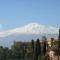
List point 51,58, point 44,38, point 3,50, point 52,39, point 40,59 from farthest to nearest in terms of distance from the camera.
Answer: point 52,39
point 44,38
point 3,50
point 40,59
point 51,58

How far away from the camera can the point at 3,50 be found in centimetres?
3027

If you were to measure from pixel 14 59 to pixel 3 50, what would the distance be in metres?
4.14

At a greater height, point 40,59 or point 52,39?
point 52,39

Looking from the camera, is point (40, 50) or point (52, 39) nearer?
point (40, 50)

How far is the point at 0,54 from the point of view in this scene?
2834cm

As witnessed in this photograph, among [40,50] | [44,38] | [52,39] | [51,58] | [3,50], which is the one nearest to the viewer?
[51,58]

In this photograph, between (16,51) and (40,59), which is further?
(16,51)

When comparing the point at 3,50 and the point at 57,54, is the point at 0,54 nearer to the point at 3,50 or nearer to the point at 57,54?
the point at 3,50

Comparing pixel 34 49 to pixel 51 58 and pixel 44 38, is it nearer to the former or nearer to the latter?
pixel 44 38

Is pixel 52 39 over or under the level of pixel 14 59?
over

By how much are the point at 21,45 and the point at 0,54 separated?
21.9ft

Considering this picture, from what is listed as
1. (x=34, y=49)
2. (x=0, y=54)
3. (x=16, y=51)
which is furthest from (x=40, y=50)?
(x=0, y=54)

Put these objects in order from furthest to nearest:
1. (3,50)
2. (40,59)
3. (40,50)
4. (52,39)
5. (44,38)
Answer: (52,39), (44,38), (40,50), (3,50), (40,59)

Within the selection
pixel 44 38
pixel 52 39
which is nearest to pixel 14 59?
pixel 44 38
